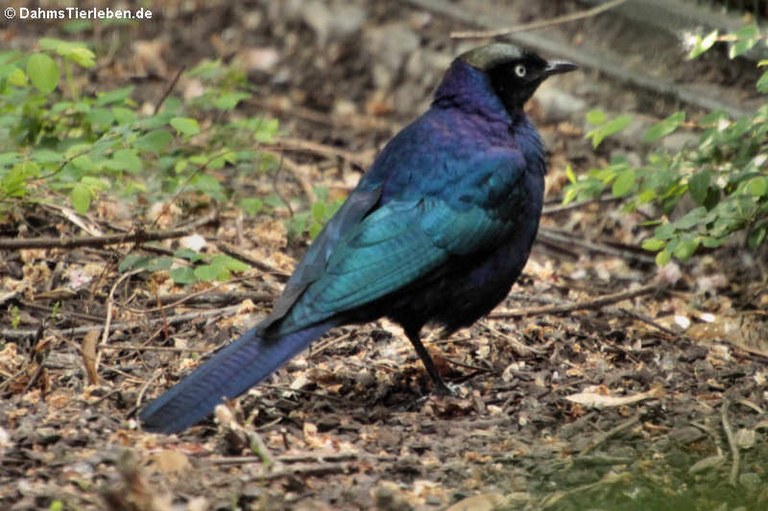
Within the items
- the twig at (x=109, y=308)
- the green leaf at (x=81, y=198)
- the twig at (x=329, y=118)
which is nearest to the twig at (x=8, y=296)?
the twig at (x=109, y=308)

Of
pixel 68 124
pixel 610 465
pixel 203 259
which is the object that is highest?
pixel 68 124

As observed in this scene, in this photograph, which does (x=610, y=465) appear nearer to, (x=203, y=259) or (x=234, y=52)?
(x=203, y=259)

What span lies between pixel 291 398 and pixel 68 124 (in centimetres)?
222

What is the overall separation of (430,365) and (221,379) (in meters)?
0.91

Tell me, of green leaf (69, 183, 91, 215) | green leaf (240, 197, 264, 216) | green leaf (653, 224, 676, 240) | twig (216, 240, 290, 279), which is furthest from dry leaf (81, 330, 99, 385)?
green leaf (653, 224, 676, 240)

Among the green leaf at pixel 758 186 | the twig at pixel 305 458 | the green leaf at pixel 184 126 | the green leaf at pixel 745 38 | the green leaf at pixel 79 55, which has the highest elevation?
the green leaf at pixel 745 38

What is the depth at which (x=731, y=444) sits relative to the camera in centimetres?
422

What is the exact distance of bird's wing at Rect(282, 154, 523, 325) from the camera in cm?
444

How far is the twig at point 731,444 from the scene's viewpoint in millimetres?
4000

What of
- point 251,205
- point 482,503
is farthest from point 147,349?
point 482,503

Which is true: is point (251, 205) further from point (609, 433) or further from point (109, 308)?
point (609, 433)

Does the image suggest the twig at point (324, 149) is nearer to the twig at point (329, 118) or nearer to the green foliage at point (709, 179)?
the twig at point (329, 118)

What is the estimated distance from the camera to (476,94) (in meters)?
5.07

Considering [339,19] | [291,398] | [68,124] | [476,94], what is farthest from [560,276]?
[339,19]
